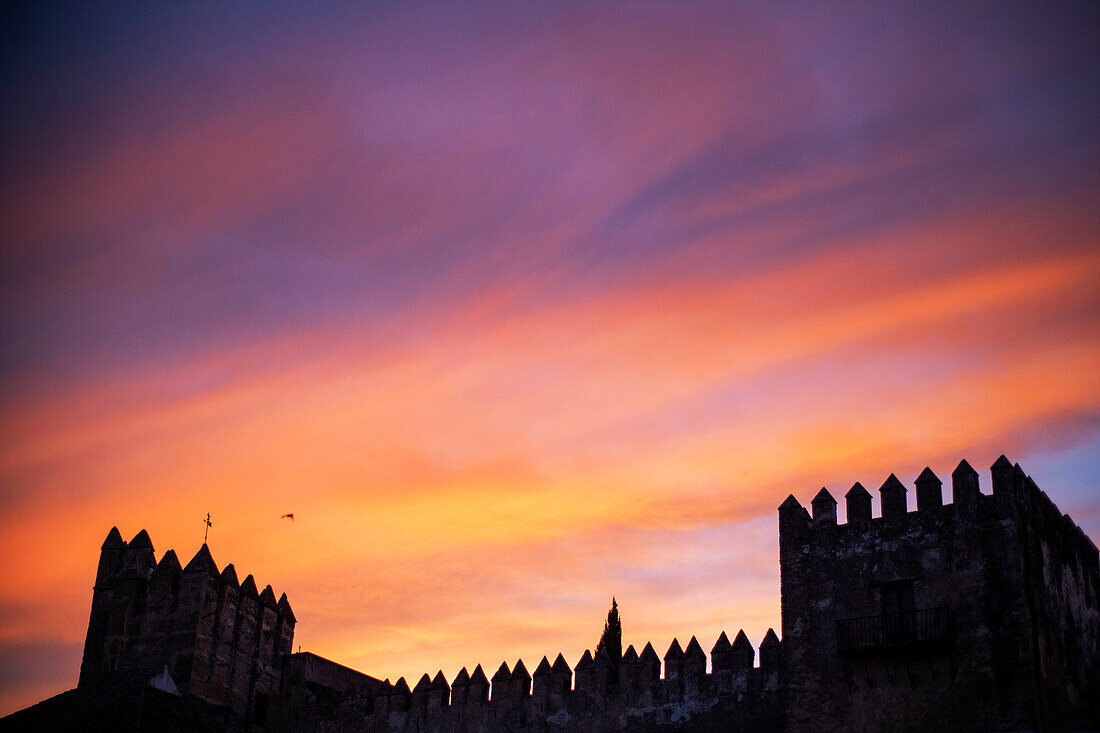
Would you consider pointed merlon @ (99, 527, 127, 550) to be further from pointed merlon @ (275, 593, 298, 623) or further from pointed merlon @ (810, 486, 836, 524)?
pointed merlon @ (810, 486, 836, 524)

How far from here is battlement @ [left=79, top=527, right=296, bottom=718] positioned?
132 feet

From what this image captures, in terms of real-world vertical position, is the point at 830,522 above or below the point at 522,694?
above

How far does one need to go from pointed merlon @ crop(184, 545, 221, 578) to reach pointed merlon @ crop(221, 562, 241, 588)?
0.22 metres

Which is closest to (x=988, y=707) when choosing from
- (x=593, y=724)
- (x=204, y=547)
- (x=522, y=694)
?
(x=593, y=724)

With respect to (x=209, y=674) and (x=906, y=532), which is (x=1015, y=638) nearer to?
(x=906, y=532)

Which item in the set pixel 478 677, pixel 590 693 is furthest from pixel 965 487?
pixel 478 677

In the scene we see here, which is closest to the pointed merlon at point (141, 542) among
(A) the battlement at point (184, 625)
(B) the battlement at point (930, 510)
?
(A) the battlement at point (184, 625)

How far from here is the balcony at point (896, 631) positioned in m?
31.7

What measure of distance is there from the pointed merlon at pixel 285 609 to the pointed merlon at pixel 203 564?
9.05 ft

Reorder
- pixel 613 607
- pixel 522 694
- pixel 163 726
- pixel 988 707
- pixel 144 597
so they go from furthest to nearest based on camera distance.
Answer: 1. pixel 613 607
2. pixel 144 597
3. pixel 522 694
4. pixel 163 726
5. pixel 988 707

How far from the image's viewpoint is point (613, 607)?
52.3 metres

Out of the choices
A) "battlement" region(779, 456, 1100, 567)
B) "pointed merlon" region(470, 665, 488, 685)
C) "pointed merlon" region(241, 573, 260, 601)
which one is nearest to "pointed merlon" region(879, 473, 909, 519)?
"battlement" region(779, 456, 1100, 567)

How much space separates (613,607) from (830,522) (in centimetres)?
1892

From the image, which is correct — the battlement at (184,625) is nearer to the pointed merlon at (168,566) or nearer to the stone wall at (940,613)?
the pointed merlon at (168,566)
